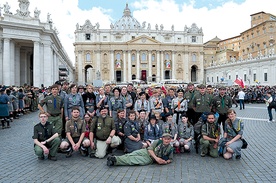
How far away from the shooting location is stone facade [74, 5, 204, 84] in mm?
72562

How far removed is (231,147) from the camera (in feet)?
21.3

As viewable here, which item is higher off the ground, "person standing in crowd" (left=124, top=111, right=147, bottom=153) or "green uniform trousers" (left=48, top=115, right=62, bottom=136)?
"green uniform trousers" (left=48, top=115, right=62, bottom=136)

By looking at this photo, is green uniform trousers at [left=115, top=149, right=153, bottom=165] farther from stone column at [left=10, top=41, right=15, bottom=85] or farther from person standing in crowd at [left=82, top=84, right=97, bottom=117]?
stone column at [left=10, top=41, right=15, bottom=85]

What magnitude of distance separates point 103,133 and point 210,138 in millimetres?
2959

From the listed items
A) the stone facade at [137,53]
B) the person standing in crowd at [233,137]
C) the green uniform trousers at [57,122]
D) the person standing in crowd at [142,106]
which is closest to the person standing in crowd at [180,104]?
the person standing in crowd at [142,106]

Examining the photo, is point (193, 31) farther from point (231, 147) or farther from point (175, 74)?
point (231, 147)

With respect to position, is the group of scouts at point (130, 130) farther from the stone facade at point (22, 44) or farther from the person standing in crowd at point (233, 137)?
the stone facade at point (22, 44)

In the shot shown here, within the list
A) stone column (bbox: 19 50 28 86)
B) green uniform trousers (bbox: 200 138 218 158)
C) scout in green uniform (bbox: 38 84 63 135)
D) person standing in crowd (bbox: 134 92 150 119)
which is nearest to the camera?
green uniform trousers (bbox: 200 138 218 158)

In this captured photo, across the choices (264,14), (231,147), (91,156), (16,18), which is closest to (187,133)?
(231,147)

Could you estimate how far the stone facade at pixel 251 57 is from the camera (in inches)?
1706

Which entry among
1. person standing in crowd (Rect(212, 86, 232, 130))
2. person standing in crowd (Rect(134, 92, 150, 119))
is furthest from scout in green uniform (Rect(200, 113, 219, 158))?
person standing in crowd (Rect(134, 92, 150, 119))

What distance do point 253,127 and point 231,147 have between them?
17.4 feet

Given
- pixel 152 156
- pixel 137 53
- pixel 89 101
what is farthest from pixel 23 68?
pixel 137 53

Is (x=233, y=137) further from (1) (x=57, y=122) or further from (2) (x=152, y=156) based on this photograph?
(1) (x=57, y=122)
